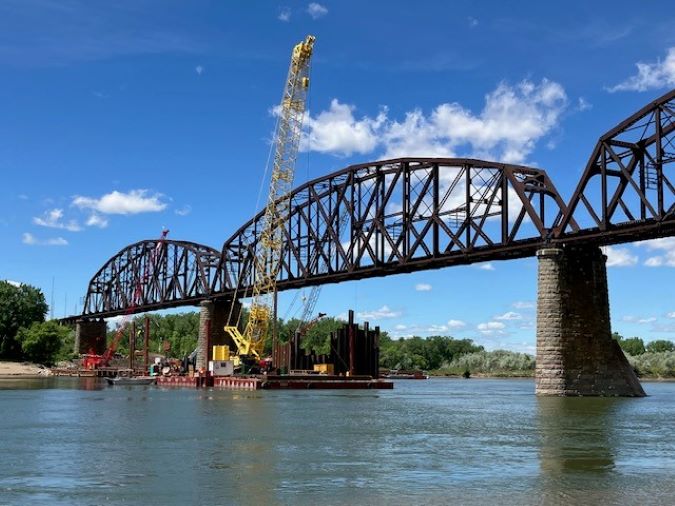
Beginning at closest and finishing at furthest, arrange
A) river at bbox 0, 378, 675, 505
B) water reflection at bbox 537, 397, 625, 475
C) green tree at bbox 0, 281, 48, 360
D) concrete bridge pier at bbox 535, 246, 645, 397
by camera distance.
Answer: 1. river at bbox 0, 378, 675, 505
2. water reflection at bbox 537, 397, 625, 475
3. concrete bridge pier at bbox 535, 246, 645, 397
4. green tree at bbox 0, 281, 48, 360

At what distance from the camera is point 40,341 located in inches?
7180

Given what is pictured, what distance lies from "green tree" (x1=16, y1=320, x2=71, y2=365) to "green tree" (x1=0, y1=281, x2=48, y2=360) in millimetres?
2163

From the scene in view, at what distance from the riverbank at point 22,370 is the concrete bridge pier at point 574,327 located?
120m

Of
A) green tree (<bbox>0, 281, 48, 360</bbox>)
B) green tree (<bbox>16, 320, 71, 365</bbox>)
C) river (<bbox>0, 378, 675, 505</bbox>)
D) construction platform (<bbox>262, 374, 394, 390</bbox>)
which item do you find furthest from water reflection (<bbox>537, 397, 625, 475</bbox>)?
green tree (<bbox>0, 281, 48, 360</bbox>)

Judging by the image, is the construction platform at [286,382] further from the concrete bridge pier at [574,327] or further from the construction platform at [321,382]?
the concrete bridge pier at [574,327]

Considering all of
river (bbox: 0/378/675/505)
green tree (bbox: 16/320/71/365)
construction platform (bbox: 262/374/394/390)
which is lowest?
river (bbox: 0/378/675/505)

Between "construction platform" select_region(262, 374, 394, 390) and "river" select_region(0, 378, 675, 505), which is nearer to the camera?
"river" select_region(0, 378, 675, 505)

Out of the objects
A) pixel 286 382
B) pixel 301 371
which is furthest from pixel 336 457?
pixel 301 371

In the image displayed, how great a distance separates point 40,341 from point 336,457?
15579 centimetres

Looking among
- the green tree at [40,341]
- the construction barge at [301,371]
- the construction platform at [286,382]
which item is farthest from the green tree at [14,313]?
the construction platform at [286,382]

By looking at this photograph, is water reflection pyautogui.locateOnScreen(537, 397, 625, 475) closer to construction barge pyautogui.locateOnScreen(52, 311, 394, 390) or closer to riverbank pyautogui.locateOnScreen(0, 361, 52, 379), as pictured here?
construction barge pyautogui.locateOnScreen(52, 311, 394, 390)

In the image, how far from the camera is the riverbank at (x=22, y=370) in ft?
564

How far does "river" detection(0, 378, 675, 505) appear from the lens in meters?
28.9

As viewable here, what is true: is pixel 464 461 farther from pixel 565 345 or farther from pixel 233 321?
pixel 233 321
